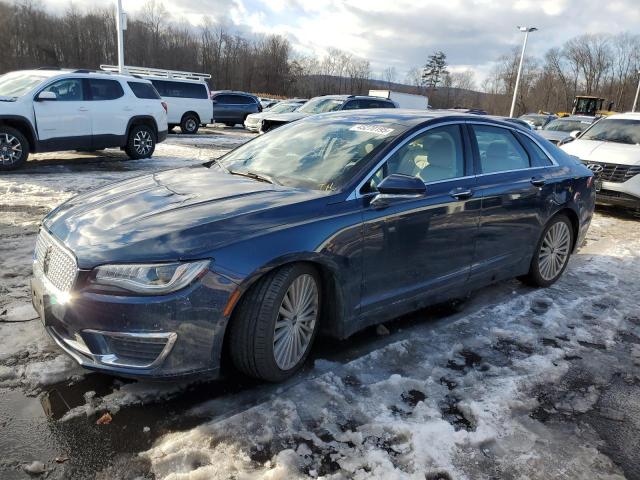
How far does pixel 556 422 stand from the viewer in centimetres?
287

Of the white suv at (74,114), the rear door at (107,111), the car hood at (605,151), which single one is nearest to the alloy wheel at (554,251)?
the car hood at (605,151)

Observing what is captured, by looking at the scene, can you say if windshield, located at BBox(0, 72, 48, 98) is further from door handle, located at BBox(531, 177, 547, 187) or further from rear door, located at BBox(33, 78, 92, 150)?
door handle, located at BBox(531, 177, 547, 187)

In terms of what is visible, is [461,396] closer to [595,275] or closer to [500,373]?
[500,373]

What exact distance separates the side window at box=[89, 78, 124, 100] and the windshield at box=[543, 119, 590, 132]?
536 inches

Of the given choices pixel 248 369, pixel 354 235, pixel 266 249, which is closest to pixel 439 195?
pixel 354 235

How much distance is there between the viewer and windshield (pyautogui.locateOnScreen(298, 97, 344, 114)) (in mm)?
15391

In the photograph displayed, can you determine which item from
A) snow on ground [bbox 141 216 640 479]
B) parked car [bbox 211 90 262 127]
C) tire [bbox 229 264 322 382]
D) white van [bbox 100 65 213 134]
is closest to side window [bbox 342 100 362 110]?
white van [bbox 100 65 213 134]

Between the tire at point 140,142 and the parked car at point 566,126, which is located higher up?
the parked car at point 566,126

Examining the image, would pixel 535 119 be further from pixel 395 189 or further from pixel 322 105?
pixel 395 189

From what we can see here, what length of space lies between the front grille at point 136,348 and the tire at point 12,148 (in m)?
8.05

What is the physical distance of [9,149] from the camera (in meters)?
8.93

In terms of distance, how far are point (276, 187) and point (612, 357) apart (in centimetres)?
276

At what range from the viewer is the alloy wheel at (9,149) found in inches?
348

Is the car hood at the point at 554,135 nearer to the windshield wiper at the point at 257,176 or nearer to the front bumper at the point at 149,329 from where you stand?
the windshield wiper at the point at 257,176
